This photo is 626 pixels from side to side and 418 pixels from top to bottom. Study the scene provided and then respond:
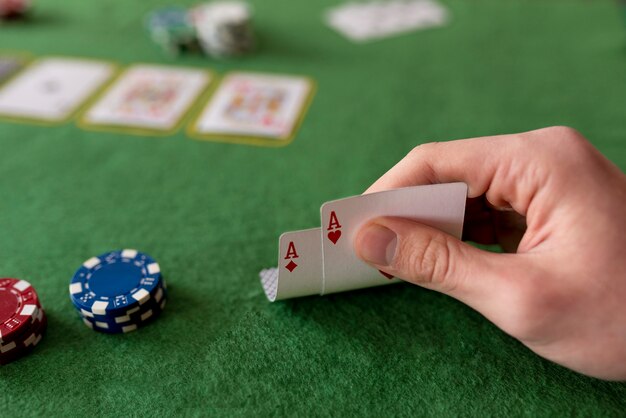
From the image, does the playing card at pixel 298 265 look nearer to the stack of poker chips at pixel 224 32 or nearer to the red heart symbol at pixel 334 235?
the red heart symbol at pixel 334 235

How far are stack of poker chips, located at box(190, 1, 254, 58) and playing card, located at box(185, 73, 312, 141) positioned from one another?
0.15m

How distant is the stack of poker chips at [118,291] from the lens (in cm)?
92

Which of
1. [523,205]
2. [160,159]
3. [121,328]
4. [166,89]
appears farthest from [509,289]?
[166,89]

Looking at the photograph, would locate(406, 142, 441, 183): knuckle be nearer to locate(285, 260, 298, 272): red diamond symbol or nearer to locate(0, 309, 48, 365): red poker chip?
locate(285, 260, 298, 272): red diamond symbol

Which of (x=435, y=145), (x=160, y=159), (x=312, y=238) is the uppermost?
(x=435, y=145)

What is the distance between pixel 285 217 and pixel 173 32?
0.98 m

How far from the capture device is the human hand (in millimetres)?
760

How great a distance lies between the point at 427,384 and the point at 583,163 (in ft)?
1.29

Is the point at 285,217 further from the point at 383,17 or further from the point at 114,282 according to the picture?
the point at 383,17

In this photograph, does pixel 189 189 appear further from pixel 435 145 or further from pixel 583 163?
pixel 583 163

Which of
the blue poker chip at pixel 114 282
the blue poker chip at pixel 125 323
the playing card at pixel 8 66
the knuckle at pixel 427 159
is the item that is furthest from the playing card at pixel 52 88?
the knuckle at pixel 427 159

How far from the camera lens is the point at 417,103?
165 cm

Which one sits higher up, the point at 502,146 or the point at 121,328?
the point at 502,146

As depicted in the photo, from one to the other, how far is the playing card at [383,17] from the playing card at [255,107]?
437mm
